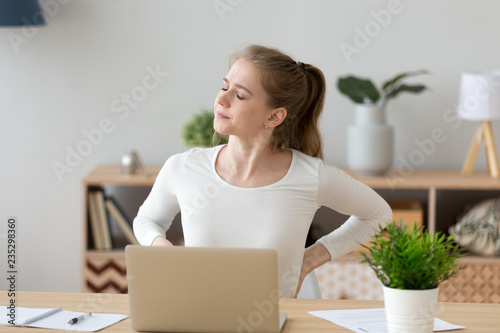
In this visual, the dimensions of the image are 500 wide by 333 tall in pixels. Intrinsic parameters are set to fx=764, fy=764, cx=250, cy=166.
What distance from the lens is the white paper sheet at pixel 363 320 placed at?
1640 mm

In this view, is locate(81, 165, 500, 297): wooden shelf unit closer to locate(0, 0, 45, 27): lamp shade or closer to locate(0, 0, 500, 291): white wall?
locate(0, 0, 500, 291): white wall

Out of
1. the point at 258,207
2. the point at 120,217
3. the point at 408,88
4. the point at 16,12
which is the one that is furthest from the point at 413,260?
the point at 16,12

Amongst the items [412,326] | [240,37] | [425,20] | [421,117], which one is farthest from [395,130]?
[412,326]

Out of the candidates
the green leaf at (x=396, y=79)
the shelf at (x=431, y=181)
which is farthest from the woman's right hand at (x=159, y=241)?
the green leaf at (x=396, y=79)

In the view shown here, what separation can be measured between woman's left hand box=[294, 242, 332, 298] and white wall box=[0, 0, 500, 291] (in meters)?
1.57

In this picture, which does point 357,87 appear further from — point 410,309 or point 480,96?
point 410,309

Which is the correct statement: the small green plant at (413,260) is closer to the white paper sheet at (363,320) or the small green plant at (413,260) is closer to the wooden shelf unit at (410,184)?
the white paper sheet at (363,320)

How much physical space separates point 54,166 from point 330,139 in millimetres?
1342

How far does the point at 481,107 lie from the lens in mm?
3291

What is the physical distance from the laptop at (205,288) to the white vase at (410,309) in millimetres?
224

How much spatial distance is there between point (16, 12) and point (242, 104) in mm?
1823

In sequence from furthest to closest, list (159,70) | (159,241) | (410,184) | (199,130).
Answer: (159,70) → (199,130) → (410,184) → (159,241)

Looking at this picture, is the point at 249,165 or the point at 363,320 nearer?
the point at 363,320

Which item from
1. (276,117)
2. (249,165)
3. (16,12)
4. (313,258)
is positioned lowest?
(313,258)
